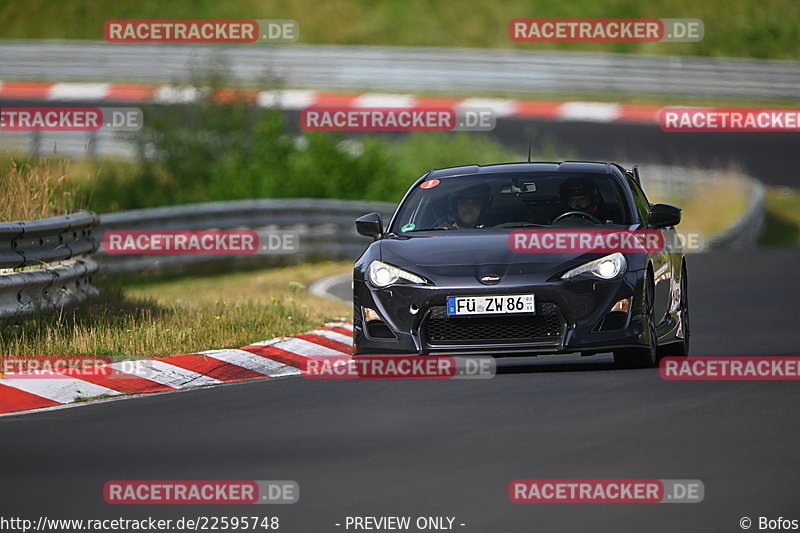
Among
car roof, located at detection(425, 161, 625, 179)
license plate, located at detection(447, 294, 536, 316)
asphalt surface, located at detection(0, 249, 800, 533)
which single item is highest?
car roof, located at detection(425, 161, 625, 179)

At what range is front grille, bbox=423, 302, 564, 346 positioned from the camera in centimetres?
1090

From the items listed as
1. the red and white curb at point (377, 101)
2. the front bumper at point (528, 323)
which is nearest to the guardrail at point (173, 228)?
the front bumper at point (528, 323)

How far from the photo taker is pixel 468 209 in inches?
479

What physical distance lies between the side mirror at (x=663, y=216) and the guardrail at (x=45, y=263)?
14.6 feet

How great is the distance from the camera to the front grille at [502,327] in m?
10.9

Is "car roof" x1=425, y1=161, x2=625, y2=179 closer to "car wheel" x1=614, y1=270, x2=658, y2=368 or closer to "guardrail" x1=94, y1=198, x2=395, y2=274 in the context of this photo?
"car wheel" x1=614, y1=270, x2=658, y2=368

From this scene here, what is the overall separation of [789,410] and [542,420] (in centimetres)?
141

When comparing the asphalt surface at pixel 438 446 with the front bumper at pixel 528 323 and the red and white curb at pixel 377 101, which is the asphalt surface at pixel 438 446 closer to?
the front bumper at pixel 528 323

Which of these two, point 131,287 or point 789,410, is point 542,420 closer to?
point 789,410

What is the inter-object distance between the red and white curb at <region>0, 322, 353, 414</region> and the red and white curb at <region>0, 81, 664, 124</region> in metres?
24.4

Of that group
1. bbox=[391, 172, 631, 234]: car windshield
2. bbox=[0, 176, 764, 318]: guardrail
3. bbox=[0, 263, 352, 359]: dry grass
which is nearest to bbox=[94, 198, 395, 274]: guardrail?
bbox=[0, 176, 764, 318]: guardrail

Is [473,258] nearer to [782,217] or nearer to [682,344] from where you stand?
[682,344]

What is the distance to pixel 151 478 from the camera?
25.5ft

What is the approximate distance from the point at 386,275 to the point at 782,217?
1799 cm
